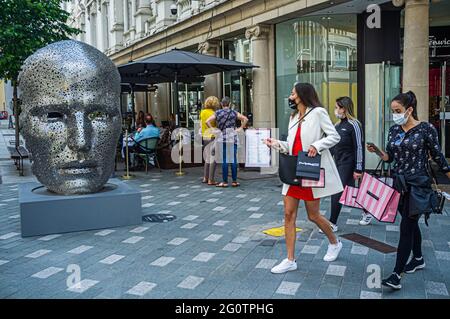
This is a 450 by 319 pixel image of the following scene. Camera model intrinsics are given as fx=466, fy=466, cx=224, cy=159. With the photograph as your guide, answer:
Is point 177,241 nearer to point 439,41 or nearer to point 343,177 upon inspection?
point 343,177

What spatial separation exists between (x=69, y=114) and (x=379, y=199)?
410 centimetres

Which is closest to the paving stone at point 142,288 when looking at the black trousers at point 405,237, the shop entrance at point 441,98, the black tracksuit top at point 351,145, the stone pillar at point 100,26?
the black trousers at point 405,237

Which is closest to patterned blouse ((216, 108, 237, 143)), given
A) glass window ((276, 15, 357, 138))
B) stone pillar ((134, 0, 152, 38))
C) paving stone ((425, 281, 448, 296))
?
glass window ((276, 15, 357, 138))

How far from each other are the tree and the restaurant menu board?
7.14 m

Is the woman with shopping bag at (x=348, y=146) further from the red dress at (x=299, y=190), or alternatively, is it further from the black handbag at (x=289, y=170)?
the black handbag at (x=289, y=170)

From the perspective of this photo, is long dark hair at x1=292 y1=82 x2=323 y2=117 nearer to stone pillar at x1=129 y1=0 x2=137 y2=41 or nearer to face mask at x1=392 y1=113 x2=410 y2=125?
face mask at x1=392 y1=113 x2=410 y2=125

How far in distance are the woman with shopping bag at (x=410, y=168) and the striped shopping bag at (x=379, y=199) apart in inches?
3.0

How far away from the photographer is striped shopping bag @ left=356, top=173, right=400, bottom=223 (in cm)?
429

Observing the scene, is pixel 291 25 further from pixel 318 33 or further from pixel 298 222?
pixel 298 222

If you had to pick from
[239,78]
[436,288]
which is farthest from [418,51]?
[239,78]

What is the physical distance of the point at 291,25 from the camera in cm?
1217
